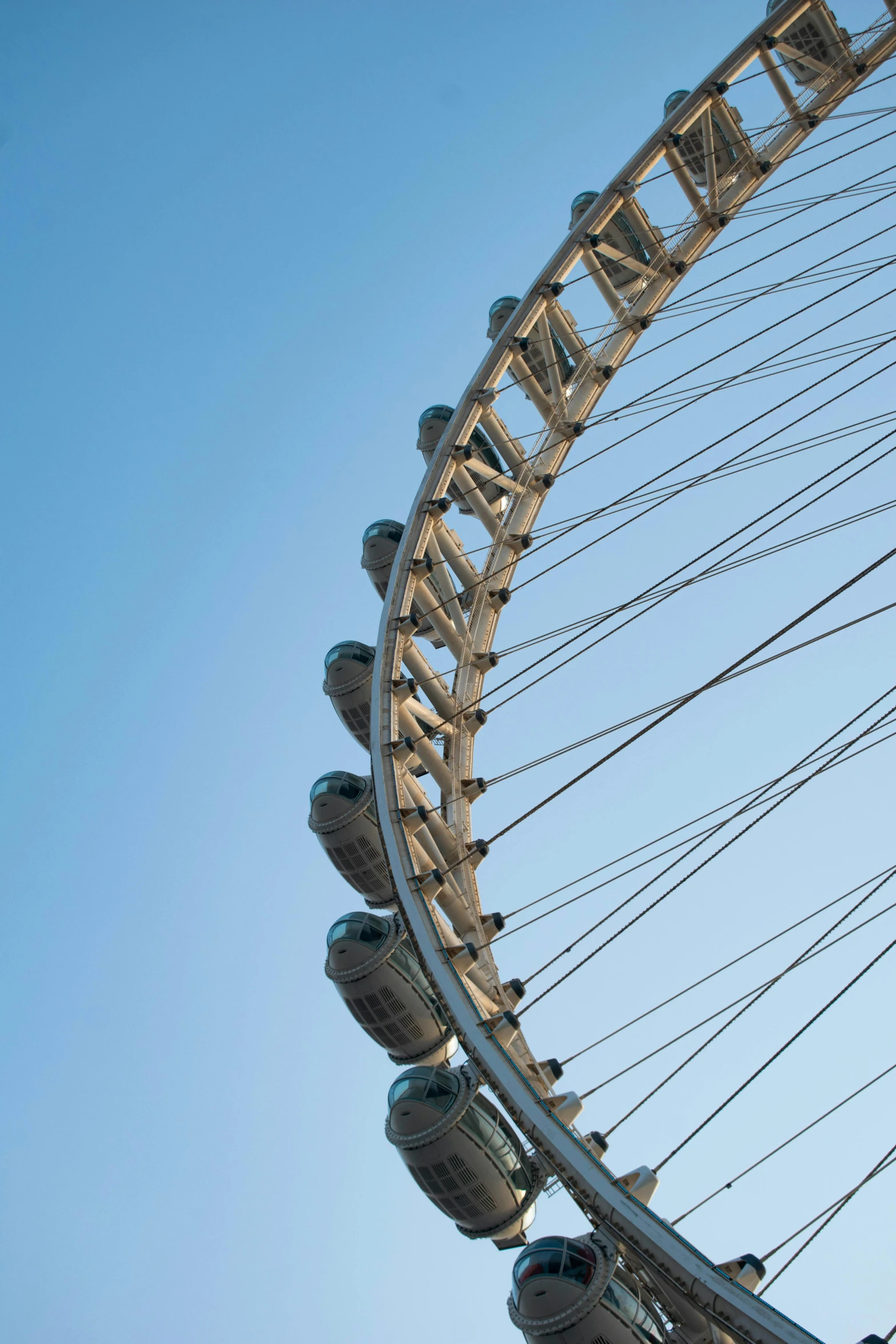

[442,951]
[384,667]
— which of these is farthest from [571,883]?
[384,667]

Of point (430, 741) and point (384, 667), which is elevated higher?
point (384, 667)

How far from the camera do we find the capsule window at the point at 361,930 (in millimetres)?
12914

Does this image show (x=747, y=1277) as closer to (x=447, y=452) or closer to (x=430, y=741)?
(x=430, y=741)

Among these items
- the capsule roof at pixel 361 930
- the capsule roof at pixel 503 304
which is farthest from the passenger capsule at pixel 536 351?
the capsule roof at pixel 361 930

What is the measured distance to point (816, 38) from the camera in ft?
67.1

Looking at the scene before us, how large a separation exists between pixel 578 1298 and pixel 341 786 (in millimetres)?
7067

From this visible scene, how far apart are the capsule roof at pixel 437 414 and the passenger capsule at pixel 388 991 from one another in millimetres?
8978

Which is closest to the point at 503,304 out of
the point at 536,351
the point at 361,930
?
the point at 536,351

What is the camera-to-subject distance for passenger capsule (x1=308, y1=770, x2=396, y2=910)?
1460cm

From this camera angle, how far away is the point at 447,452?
1647 cm

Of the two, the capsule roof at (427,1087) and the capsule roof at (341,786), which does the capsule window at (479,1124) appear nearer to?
the capsule roof at (427,1087)

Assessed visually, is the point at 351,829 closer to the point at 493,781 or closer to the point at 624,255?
the point at 493,781

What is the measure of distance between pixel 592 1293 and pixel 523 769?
204 inches

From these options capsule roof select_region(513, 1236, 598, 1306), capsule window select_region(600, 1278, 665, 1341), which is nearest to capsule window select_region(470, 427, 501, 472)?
capsule roof select_region(513, 1236, 598, 1306)
